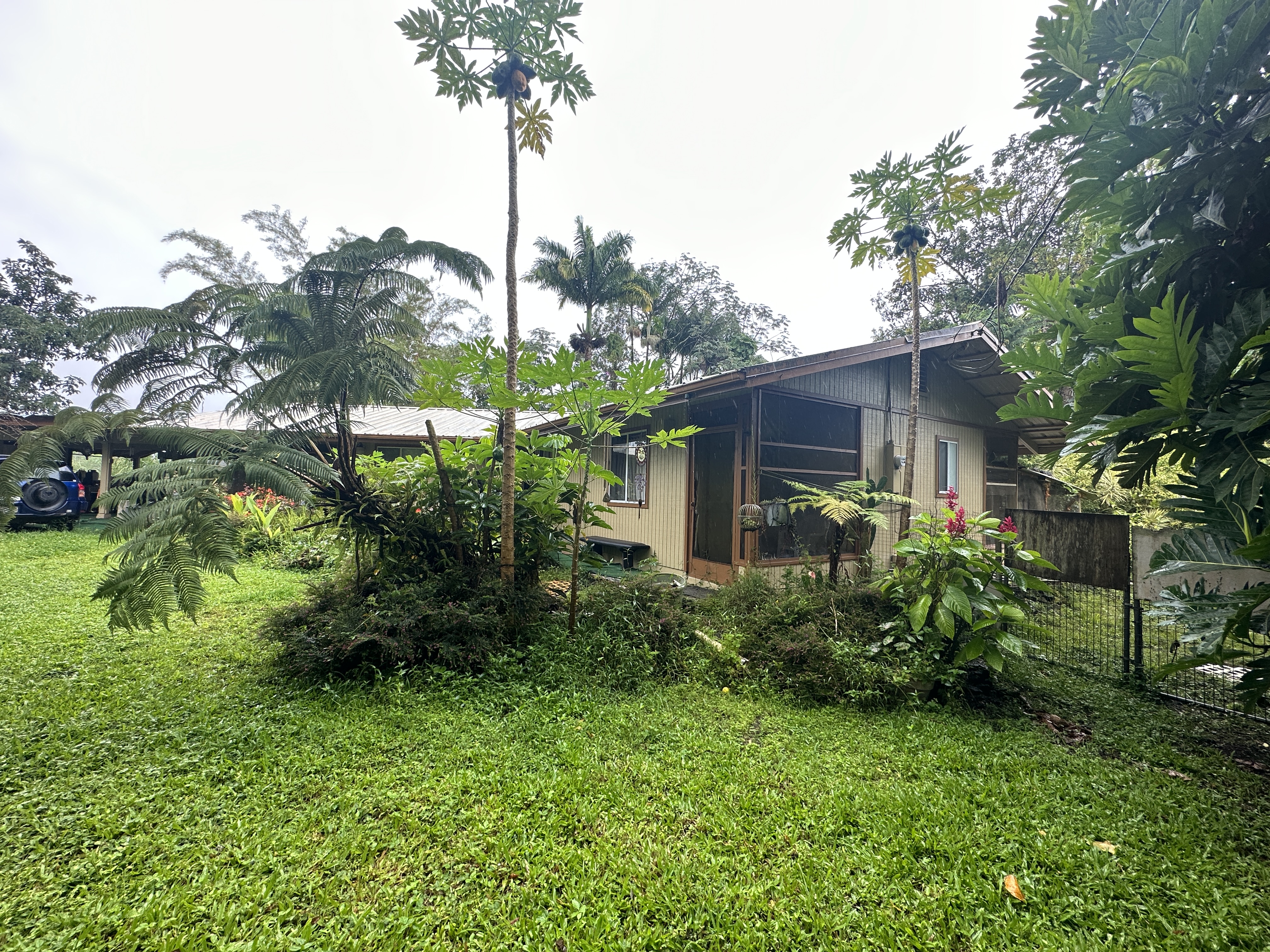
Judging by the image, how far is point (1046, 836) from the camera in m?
2.03

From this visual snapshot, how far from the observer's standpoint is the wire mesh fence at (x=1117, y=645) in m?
3.68

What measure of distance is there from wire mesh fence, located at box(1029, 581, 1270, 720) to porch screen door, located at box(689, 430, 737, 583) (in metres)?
3.49

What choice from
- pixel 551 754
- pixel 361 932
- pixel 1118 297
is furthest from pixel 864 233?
pixel 361 932

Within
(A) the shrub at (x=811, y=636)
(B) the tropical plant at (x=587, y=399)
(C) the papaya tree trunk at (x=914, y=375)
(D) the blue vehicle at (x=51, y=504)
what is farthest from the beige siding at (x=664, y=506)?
(D) the blue vehicle at (x=51, y=504)

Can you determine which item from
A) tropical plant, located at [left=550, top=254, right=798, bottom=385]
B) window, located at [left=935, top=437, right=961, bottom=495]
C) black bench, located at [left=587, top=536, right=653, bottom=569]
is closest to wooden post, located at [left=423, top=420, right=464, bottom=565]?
black bench, located at [left=587, top=536, right=653, bottom=569]

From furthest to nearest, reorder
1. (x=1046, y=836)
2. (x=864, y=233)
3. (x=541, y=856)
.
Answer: (x=864, y=233), (x=1046, y=836), (x=541, y=856)

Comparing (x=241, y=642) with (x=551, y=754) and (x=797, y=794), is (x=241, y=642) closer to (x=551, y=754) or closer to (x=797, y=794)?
(x=551, y=754)

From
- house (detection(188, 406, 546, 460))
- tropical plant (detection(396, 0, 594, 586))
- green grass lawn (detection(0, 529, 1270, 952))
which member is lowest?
green grass lawn (detection(0, 529, 1270, 952))

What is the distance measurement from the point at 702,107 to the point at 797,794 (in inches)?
526

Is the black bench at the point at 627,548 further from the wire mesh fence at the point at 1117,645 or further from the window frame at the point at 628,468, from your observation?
the wire mesh fence at the point at 1117,645

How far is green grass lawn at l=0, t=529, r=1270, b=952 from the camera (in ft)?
5.15

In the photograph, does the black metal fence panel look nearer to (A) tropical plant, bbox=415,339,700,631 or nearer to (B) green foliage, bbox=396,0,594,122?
(A) tropical plant, bbox=415,339,700,631

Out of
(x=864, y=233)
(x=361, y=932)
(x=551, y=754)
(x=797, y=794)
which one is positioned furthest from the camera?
(x=864, y=233)

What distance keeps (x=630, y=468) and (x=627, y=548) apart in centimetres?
154
